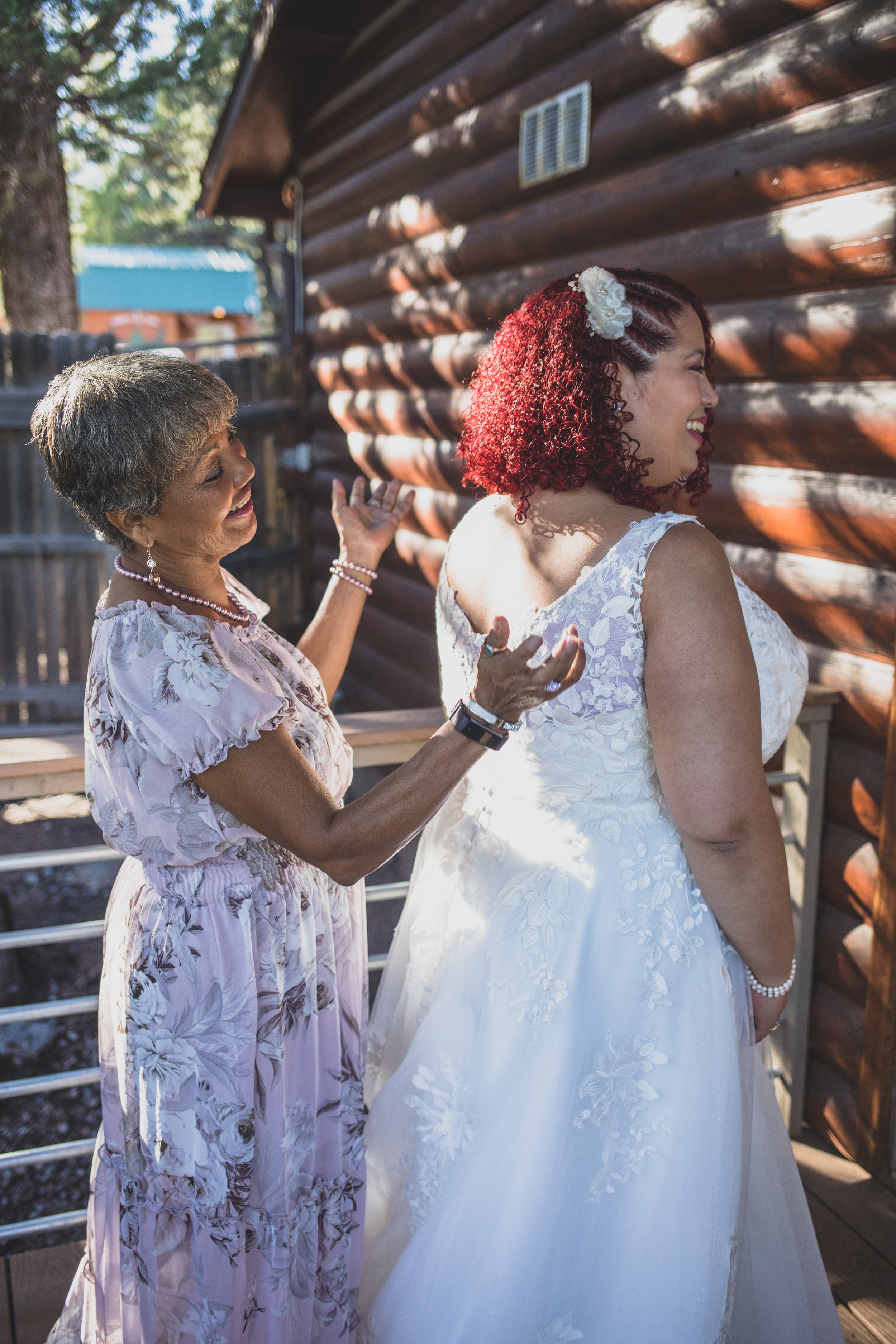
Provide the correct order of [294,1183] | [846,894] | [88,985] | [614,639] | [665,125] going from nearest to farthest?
[614,639]
[294,1183]
[846,894]
[665,125]
[88,985]

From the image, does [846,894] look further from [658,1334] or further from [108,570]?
[108,570]

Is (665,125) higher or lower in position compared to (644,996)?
higher

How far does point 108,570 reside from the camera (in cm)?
709

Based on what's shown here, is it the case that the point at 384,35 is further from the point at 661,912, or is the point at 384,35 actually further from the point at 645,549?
the point at 661,912

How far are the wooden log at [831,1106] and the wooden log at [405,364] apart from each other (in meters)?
2.54

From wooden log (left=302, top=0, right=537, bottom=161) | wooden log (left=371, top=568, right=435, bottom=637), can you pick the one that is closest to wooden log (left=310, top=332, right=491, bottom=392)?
wooden log (left=371, top=568, right=435, bottom=637)

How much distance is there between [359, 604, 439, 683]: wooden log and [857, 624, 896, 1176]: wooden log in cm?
306

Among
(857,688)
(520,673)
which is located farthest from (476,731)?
(857,688)

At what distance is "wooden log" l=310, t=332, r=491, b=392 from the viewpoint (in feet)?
15.1

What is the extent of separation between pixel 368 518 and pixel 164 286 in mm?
23619

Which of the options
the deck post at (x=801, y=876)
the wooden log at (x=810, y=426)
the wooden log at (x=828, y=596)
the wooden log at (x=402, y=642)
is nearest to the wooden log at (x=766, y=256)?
the wooden log at (x=810, y=426)

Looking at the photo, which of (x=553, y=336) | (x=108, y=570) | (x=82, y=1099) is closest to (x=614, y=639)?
(x=553, y=336)

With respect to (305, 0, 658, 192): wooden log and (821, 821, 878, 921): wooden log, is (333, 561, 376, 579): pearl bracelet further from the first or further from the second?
(305, 0, 658, 192): wooden log

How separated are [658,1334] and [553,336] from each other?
1488mm
